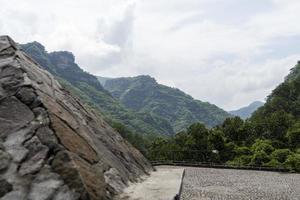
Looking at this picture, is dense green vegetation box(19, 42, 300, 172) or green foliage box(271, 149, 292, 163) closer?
green foliage box(271, 149, 292, 163)

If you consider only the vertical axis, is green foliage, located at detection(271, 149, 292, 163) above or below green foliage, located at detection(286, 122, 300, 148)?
below

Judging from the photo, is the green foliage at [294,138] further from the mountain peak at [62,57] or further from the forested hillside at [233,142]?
the mountain peak at [62,57]

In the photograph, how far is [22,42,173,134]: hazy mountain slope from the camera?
4503 inches

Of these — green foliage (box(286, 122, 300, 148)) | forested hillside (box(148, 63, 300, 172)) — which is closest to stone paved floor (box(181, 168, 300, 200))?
forested hillside (box(148, 63, 300, 172))

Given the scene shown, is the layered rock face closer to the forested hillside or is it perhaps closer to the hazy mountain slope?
the forested hillside

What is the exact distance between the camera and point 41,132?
6.68m

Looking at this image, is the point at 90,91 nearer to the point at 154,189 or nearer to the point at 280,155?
the point at 280,155

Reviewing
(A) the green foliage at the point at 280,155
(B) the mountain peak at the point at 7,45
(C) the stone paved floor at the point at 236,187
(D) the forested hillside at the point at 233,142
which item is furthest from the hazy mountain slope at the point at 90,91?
(B) the mountain peak at the point at 7,45

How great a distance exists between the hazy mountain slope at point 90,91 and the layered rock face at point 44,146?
3179 inches

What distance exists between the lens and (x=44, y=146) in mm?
6508

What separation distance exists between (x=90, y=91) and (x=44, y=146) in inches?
5422

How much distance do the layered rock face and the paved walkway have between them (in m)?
0.22

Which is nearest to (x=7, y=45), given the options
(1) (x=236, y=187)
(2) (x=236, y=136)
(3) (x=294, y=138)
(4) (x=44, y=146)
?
(4) (x=44, y=146)

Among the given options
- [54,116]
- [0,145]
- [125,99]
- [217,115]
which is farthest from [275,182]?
[125,99]
